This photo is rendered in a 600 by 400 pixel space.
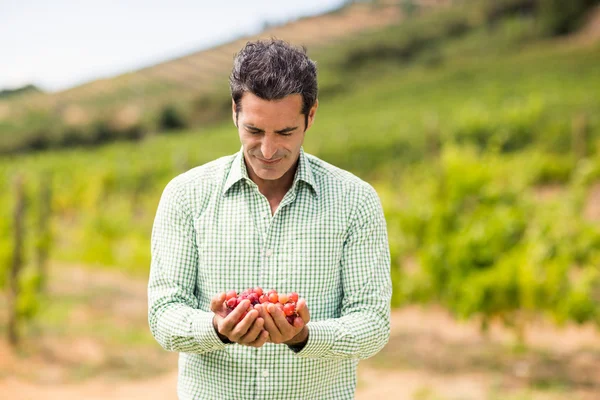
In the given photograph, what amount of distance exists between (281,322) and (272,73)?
0.60m

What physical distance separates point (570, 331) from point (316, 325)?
5667 millimetres

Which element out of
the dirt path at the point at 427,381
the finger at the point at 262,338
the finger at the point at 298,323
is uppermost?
the finger at the point at 298,323

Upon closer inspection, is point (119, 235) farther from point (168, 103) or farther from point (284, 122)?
point (168, 103)

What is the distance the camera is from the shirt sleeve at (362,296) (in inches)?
63.7

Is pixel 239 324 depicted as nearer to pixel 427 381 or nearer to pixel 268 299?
pixel 268 299

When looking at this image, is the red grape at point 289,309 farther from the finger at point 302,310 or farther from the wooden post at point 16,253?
the wooden post at point 16,253

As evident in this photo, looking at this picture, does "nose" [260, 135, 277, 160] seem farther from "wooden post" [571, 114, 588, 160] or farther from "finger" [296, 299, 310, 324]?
"wooden post" [571, 114, 588, 160]

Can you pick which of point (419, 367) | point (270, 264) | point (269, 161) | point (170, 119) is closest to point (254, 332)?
point (270, 264)

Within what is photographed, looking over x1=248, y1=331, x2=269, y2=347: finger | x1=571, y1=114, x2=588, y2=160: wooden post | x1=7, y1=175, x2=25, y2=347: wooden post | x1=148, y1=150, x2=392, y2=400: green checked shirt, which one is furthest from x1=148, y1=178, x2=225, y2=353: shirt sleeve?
x1=571, y1=114, x2=588, y2=160: wooden post

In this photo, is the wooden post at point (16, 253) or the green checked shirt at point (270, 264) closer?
the green checked shirt at point (270, 264)

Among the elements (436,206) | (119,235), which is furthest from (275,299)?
(119,235)

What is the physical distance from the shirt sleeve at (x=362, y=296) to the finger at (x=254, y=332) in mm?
160

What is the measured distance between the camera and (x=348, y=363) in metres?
1.83

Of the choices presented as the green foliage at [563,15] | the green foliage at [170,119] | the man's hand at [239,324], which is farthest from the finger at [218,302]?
the green foliage at [563,15]
